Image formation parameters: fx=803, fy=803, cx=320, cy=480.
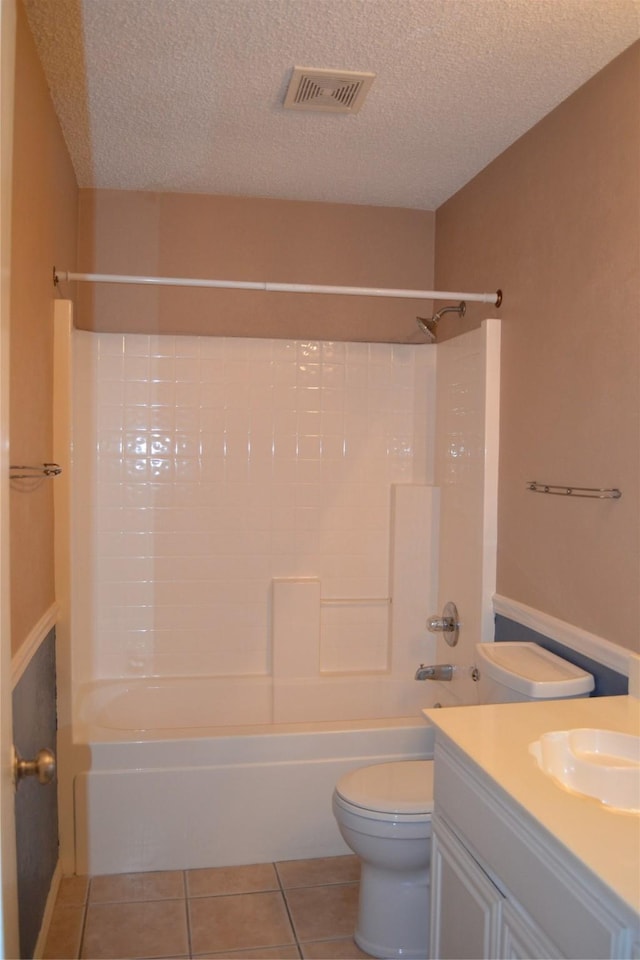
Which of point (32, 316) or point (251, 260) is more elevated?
point (251, 260)

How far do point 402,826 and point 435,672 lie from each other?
749 millimetres

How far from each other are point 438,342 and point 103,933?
103 inches

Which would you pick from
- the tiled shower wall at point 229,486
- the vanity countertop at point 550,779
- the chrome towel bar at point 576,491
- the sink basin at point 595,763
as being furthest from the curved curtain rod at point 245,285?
the sink basin at point 595,763

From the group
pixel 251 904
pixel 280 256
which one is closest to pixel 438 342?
pixel 280 256

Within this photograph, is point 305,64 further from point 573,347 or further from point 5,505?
point 5,505

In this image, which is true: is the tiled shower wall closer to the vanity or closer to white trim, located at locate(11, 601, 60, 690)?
white trim, located at locate(11, 601, 60, 690)

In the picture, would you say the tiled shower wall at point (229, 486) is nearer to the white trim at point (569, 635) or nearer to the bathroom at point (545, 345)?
the bathroom at point (545, 345)

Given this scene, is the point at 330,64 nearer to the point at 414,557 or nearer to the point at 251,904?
the point at 414,557

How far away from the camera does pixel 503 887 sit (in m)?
1.44

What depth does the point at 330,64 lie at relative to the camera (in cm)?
225

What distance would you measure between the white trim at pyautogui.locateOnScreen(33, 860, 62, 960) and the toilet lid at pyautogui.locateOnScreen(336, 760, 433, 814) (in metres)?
0.94

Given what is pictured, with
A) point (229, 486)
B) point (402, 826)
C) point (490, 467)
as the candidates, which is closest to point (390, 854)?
point (402, 826)

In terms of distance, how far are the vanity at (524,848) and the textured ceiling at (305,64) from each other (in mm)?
1687

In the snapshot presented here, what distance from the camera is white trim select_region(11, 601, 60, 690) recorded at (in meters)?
2.05
